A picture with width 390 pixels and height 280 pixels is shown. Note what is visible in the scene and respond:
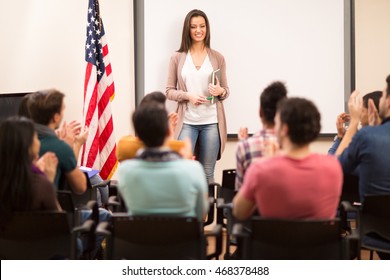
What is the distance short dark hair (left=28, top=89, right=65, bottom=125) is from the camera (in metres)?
3.27

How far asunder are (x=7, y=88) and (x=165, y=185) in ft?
13.0

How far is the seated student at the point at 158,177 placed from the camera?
8.04 ft

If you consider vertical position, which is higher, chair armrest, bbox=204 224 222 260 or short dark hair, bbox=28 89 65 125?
short dark hair, bbox=28 89 65 125

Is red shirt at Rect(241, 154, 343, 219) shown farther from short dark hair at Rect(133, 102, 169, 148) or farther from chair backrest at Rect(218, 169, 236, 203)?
chair backrest at Rect(218, 169, 236, 203)

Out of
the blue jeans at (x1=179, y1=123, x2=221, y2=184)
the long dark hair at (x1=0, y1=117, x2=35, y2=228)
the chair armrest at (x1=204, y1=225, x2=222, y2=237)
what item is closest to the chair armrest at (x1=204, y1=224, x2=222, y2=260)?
the chair armrest at (x1=204, y1=225, x2=222, y2=237)

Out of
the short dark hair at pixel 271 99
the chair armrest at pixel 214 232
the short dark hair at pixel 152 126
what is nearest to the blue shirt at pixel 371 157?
the short dark hair at pixel 271 99

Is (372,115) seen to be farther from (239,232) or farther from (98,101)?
(98,101)

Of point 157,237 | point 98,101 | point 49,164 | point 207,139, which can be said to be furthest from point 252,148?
point 98,101

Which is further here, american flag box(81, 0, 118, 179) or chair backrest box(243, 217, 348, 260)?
american flag box(81, 0, 118, 179)

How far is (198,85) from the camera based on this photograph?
17.2ft

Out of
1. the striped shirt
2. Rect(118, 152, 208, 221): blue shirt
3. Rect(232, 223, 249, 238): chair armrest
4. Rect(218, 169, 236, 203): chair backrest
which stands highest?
the striped shirt

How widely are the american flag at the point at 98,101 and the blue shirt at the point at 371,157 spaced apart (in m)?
2.73

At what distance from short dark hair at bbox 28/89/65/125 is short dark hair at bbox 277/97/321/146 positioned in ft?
A: 4.78

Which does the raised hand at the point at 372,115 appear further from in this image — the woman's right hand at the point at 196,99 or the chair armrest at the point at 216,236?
the woman's right hand at the point at 196,99
